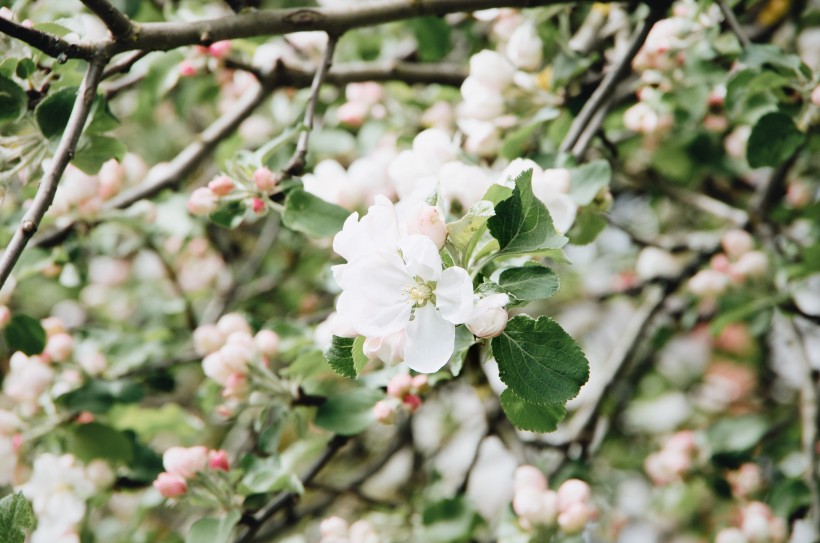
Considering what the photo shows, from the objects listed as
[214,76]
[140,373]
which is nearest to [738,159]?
Answer: [214,76]

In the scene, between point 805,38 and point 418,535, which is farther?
point 805,38

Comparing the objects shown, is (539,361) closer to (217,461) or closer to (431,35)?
(217,461)

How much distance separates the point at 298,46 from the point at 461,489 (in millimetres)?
1205

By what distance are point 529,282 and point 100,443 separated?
101 cm

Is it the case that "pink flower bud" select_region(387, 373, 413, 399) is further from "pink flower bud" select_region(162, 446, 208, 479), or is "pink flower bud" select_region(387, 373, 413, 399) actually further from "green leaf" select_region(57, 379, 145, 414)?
"green leaf" select_region(57, 379, 145, 414)

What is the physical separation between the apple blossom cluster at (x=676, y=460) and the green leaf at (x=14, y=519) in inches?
59.4


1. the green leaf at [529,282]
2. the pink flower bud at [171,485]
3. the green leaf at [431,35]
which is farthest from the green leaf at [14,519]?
the green leaf at [431,35]

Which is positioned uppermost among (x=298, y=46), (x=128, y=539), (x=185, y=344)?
(x=298, y=46)

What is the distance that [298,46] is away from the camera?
1.90 metres

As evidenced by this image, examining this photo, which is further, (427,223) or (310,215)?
(310,215)

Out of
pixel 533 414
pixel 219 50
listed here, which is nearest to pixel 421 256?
pixel 533 414

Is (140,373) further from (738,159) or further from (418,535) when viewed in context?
(738,159)

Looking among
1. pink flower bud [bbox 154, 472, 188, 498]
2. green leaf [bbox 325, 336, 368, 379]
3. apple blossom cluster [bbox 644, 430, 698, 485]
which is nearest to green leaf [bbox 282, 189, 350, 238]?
green leaf [bbox 325, 336, 368, 379]

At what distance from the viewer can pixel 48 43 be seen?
895mm
